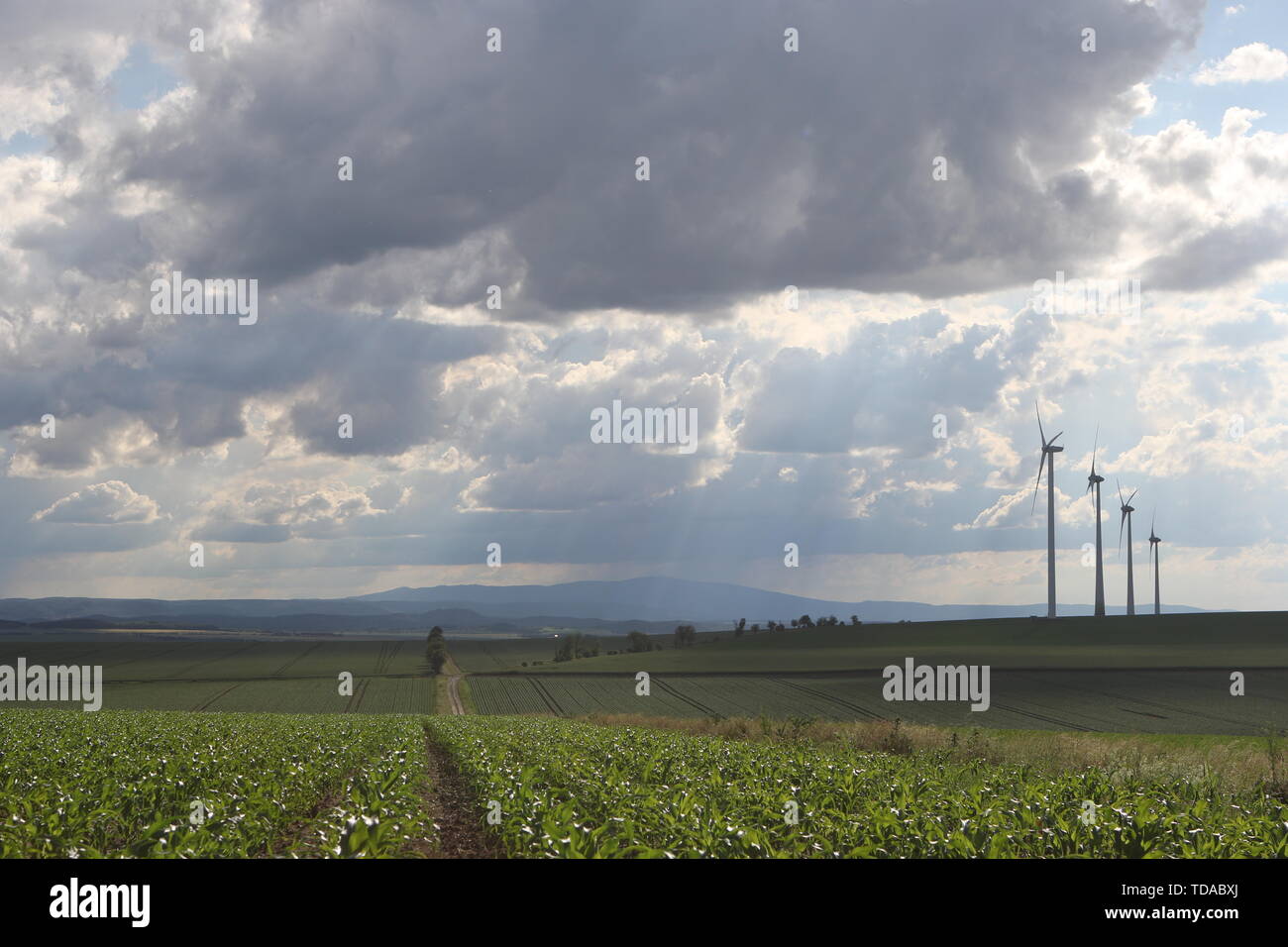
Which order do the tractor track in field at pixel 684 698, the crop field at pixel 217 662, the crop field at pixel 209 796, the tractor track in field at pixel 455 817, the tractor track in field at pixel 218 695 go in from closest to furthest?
the crop field at pixel 209 796 → the tractor track in field at pixel 455 817 → the tractor track in field at pixel 684 698 → the tractor track in field at pixel 218 695 → the crop field at pixel 217 662

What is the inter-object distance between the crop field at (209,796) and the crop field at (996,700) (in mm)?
45858

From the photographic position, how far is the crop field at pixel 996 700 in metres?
62.9

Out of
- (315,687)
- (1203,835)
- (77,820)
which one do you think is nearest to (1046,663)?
(315,687)

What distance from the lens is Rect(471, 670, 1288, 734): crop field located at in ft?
206

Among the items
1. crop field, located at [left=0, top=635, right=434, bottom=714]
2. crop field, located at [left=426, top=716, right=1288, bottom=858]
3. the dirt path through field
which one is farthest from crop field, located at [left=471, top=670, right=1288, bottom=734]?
crop field, located at [left=426, top=716, right=1288, bottom=858]

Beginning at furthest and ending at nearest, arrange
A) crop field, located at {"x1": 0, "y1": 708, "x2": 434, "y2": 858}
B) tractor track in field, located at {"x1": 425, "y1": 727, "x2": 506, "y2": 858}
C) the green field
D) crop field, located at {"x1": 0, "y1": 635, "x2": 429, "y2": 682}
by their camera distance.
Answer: crop field, located at {"x1": 0, "y1": 635, "x2": 429, "y2": 682} < the green field < tractor track in field, located at {"x1": 425, "y1": 727, "x2": 506, "y2": 858} < crop field, located at {"x1": 0, "y1": 708, "x2": 434, "y2": 858}

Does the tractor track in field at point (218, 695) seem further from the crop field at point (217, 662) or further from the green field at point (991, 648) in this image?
the green field at point (991, 648)

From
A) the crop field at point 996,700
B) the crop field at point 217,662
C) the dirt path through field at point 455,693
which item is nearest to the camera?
the crop field at point 996,700

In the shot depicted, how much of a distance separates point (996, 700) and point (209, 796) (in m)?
72.4

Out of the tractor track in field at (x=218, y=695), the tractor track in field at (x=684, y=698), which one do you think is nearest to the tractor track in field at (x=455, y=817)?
the tractor track in field at (x=684, y=698)

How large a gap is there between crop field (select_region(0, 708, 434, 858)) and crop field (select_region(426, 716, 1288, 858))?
2.33 meters

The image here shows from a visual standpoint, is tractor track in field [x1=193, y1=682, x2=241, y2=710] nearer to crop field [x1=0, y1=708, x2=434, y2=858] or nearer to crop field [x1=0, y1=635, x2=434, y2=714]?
crop field [x1=0, y1=635, x2=434, y2=714]
